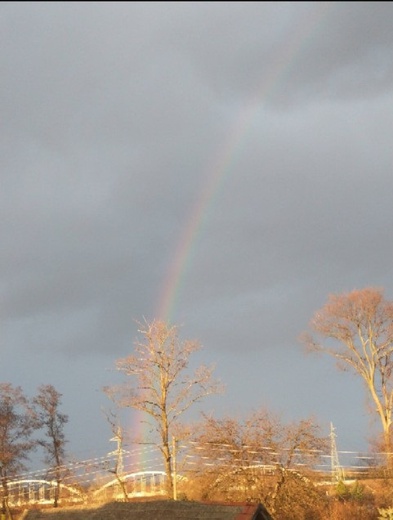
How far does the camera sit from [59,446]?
2325 inches

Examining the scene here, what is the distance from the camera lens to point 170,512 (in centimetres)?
2412

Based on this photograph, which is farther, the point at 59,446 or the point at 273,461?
the point at 59,446

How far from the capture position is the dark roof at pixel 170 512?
2314 cm

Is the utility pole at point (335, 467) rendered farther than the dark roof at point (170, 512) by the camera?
Yes

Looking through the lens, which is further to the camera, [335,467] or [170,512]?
[335,467]

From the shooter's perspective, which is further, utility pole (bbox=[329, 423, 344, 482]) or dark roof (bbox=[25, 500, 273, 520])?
utility pole (bbox=[329, 423, 344, 482])

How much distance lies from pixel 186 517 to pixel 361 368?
111ft

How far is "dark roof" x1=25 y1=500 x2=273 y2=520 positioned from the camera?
23.1 m

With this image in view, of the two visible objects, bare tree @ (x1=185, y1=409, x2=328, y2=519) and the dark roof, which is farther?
bare tree @ (x1=185, y1=409, x2=328, y2=519)

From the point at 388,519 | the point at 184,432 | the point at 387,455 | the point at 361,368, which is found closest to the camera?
the point at 388,519

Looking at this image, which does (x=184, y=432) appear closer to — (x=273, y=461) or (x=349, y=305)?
(x=273, y=461)

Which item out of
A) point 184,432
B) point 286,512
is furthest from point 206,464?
point 286,512

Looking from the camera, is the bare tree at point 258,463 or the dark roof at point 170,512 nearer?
the dark roof at point 170,512

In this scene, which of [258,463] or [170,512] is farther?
[258,463]
